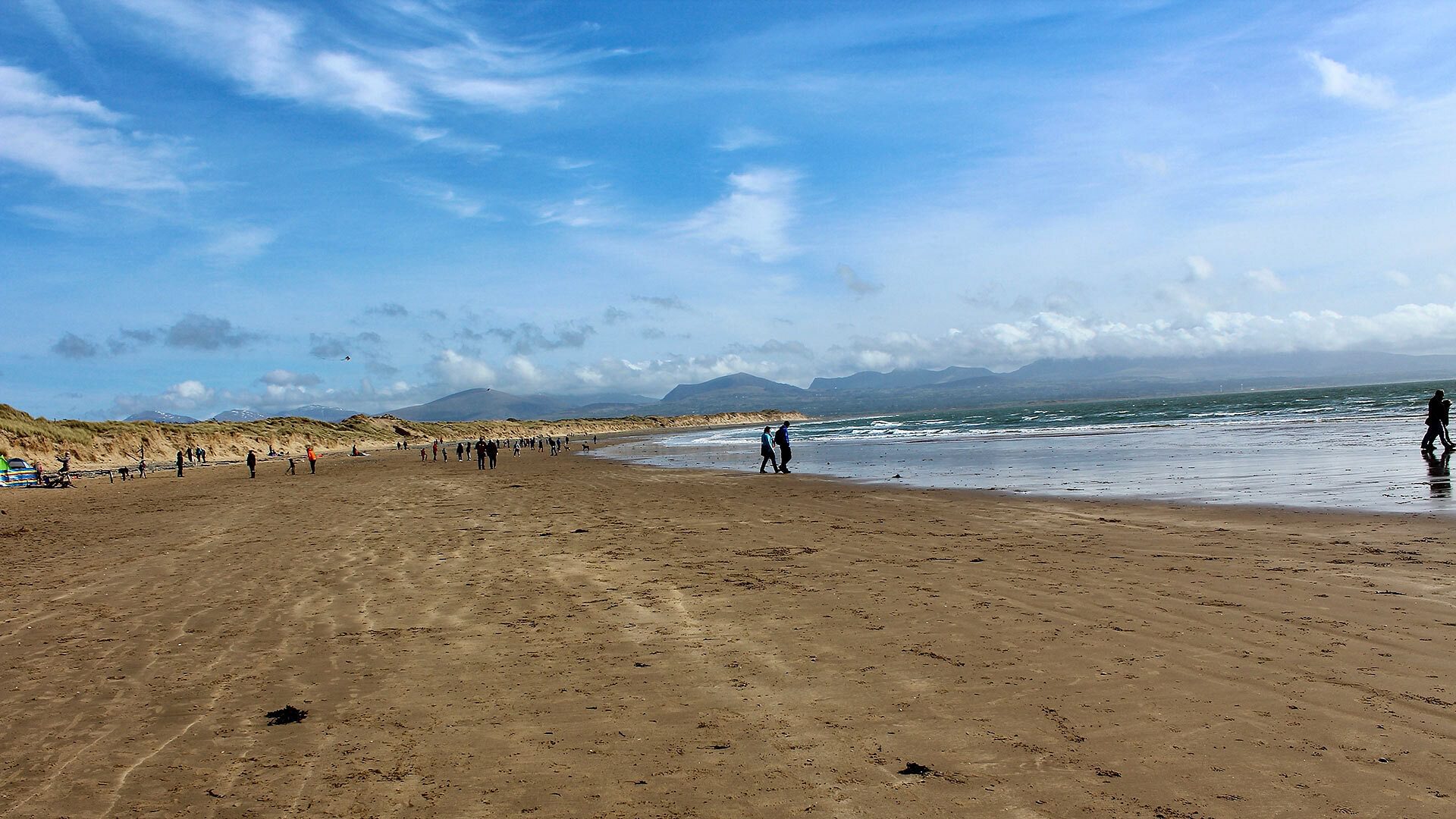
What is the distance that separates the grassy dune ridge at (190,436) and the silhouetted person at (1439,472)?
6300 centimetres

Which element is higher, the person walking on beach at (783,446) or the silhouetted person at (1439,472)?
the person walking on beach at (783,446)

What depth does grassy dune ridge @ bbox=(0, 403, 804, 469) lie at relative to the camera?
50.1m

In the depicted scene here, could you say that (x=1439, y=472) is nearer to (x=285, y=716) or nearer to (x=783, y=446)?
(x=783, y=446)

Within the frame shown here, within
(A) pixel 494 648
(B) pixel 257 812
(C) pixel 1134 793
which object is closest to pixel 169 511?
(A) pixel 494 648

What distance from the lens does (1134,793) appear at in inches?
162

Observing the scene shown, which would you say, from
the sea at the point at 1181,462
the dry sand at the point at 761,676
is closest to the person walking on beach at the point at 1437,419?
the sea at the point at 1181,462

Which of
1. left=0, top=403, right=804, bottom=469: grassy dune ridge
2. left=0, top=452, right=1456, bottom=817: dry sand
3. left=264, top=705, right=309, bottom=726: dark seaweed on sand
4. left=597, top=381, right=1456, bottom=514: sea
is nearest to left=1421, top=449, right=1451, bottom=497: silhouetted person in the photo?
left=597, top=381, right=1456, bottom=514: sea

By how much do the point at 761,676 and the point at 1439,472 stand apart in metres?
19.7

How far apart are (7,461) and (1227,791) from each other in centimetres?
4966

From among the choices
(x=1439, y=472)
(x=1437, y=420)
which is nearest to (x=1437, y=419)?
(x=1437, y=420)

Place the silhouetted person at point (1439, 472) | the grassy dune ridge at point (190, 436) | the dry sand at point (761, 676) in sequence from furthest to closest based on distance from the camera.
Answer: the grassy dune ridge at point (190, 436) < the silhouetted person at point (1439, 472) < the dry sand at point (761, 676)

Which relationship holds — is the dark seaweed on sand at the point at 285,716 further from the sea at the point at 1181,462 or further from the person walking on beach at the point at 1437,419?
the person walking on beach at the point at 1437,419

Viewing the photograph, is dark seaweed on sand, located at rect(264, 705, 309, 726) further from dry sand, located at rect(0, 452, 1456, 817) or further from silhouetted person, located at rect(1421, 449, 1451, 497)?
silhouetted person, located at rect(1421, 449, 1451, 497)

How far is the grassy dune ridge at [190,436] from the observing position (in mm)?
50062
